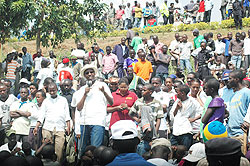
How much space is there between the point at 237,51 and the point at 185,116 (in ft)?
24.6

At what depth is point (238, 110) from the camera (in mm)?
6625

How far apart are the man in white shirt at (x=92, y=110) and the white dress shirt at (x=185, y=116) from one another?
1.25m

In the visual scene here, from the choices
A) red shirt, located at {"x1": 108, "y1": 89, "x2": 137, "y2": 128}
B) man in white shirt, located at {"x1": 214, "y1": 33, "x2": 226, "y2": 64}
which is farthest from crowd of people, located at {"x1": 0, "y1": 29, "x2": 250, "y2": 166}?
man in white shirt, located at {"x1": 214, "y1": 33, "x2": 226, "y2": 64}

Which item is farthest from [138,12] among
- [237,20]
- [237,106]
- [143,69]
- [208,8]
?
[237,106]

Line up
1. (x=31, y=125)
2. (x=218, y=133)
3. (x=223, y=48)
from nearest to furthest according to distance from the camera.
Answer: (x=218, y=133) < (x=31, y=125) < (x=223, y=48)

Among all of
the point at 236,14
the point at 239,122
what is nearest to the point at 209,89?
the point at 239,122

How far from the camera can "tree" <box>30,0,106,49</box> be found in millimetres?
15188

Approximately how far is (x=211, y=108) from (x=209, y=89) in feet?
1.08

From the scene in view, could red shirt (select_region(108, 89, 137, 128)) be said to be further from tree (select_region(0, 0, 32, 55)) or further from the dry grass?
the dry grass

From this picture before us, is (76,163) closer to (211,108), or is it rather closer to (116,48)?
(211,108)

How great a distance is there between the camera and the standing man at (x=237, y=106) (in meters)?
6.59

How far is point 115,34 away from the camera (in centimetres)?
2378

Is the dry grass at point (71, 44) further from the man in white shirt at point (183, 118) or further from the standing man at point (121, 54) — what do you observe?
the man in white shirt at point (183, 118)

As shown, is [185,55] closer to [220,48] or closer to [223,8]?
[220,48]
